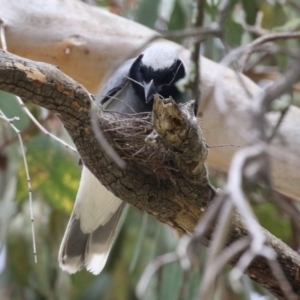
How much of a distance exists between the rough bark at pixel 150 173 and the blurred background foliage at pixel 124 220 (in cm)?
79

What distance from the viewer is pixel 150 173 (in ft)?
5.43

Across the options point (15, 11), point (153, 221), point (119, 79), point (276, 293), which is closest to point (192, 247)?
point (276, 293)

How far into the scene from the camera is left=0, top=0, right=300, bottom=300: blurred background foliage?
269cm

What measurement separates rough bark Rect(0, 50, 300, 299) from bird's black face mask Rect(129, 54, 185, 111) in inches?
16.1

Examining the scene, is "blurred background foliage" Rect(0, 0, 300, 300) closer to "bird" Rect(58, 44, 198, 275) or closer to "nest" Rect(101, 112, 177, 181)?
"bird" Rect(58, 44, 198, 275)

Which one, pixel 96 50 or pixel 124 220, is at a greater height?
pixel 96 50

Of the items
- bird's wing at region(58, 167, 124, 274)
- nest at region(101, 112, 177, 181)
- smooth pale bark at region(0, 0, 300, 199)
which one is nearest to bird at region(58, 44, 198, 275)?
bird's wing at region(58, 167, 124, 274)

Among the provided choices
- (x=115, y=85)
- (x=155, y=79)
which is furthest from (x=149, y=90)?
(x=115, y=85)

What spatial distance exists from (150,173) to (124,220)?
1385 millimetres

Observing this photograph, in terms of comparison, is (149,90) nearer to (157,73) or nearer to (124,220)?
(157,73)

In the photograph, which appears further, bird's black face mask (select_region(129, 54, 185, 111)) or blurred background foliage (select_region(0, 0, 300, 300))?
blurred background foliage (select_region(0, 0, 300, 300))

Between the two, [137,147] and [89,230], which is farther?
[89,230]

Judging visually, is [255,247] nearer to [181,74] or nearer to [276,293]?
[276,293]

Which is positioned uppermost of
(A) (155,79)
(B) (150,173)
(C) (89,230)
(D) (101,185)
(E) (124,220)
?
(A) (155,79)
